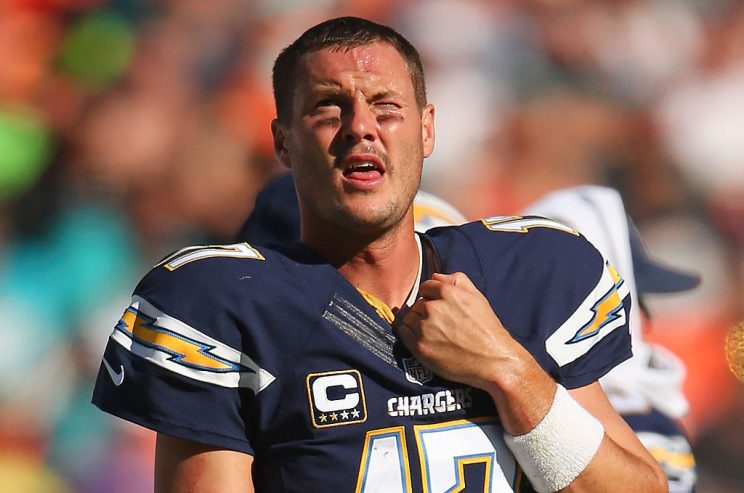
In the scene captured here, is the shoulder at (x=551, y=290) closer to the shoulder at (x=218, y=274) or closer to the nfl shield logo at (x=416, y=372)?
the nfl shield logo at (x=416, y=372)

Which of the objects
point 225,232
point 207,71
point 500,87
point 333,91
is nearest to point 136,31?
point 207,71

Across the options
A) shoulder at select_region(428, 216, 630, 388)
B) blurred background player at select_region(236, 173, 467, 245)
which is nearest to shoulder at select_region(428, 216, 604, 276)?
shoulder at select_region(428, 216, 630, 388)

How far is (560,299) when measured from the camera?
148cm

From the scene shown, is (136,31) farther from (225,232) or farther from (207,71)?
(225,232)

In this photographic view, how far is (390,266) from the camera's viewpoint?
151 cm

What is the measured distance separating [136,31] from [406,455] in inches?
64.4

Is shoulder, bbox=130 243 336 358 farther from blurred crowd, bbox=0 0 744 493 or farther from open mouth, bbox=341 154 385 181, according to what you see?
blurred crowd, bbox=0 0 744 493

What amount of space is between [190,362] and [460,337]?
339 millimetres

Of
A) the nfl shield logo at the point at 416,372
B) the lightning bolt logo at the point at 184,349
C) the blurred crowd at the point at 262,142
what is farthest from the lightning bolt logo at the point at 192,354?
the blurred crowd at the point at 262,142

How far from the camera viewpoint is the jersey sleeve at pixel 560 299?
145 cm

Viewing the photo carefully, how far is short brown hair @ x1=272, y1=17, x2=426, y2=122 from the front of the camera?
1.52 m

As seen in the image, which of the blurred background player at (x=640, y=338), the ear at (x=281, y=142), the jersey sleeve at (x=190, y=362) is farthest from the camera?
the blurred background player at (x=640, y=338)

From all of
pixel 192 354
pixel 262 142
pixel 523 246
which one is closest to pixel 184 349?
pixel 192 354

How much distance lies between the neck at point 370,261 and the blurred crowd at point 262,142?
1137mm
